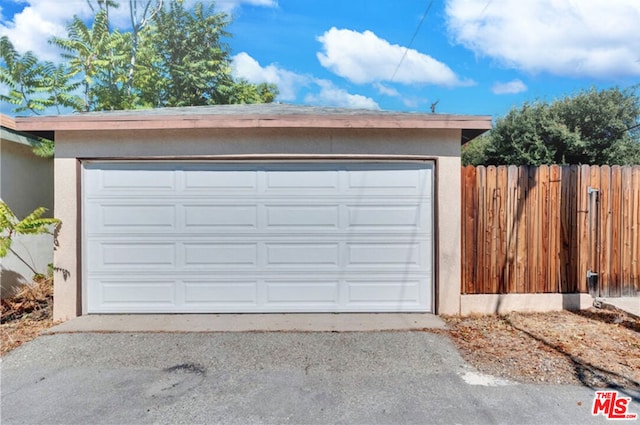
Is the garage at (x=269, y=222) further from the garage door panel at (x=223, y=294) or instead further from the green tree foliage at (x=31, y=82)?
the green tree foliage at (x=31, y=82)

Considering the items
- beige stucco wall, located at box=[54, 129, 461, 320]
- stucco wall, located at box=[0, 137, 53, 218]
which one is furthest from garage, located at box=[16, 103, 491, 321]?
stucco wall, located at box=[0, 137, 53, 218]

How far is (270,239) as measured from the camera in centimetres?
488

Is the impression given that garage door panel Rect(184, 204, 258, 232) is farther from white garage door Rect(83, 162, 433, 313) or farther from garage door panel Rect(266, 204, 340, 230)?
garage door panel Rect(266, 204, 340, 230)

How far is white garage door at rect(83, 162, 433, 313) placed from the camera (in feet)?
15.9

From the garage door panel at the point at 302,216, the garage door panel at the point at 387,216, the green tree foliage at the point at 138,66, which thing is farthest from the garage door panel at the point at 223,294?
the green tree foliage at the point at 138,66

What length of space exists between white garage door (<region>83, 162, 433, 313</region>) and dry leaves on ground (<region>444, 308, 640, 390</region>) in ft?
3.43

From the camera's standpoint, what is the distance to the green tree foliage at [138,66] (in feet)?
29.6

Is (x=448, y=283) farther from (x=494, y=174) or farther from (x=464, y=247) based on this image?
(x=494, y=174)

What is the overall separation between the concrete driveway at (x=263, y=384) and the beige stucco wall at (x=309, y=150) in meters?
0.95

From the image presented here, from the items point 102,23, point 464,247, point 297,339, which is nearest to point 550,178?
point 464,247

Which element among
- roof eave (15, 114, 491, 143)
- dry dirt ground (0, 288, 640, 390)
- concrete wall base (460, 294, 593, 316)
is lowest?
Answer: dry dirt ground (0, 288, 640, 390)

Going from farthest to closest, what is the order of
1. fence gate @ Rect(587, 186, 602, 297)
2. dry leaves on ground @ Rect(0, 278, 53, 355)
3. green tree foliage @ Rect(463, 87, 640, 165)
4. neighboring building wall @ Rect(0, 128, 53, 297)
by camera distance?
green tree foliage @ Rect(463, 87, 640, 165)
neighboring building wall @ Rect(0, 128, 53, 297)
fence gate @ Rect(587, 186, 602, 297)
dry leaves on ground @ Rect(0, 278, 53, 355)

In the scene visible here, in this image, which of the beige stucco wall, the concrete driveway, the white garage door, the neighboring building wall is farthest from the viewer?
the neighboring building wall

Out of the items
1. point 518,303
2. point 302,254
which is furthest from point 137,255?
point 518,303
